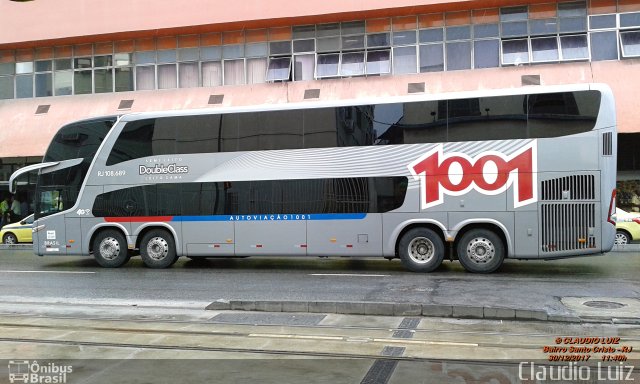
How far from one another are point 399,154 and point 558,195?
11.6 feet

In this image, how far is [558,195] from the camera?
42.9ft

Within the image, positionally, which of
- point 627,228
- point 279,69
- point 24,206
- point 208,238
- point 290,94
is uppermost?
point 279,69

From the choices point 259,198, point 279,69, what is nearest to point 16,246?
point 279,69

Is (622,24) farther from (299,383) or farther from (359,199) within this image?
(299,383)

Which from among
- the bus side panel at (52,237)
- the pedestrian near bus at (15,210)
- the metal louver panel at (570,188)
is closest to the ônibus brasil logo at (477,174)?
the metal louver panel at (570,188)

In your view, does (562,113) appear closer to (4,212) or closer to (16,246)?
(16,246)

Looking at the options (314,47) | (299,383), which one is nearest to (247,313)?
(299,383)

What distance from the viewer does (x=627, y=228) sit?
18844 millimetres

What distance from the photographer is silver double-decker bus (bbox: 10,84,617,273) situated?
13047 millimetres

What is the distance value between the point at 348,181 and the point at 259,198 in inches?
90.9

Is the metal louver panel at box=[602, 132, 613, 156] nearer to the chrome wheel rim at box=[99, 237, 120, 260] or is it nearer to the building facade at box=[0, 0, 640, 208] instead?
the building facade at box=[0, 0, 640, 208]

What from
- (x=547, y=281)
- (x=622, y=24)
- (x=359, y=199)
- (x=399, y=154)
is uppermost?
(x=622, y=24)

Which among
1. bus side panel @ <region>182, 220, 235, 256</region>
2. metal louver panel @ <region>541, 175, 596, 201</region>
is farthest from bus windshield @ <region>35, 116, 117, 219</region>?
metal louver panel @ <region>541, 175, 596, 201</region>

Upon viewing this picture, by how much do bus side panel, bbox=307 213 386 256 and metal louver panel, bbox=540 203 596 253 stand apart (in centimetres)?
364
